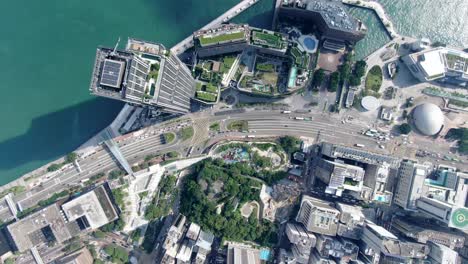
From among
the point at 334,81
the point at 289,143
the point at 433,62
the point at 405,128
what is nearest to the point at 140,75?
the point at 289,143

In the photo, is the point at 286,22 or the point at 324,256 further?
the point at 286,22

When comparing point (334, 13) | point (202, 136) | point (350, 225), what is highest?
point (334, 13)

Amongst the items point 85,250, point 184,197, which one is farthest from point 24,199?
point 184,197

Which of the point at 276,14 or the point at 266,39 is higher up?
the point at 276,14

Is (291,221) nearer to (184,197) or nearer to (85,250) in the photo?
(184,197)

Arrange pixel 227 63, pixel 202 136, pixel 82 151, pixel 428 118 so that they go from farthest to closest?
pixel 202 136 → pixel 428 118 → pixel 82 151 → pixel 227 63

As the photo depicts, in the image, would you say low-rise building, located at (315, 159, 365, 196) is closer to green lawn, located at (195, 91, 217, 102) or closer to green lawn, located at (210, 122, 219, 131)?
green lawn, located at (210, 122, 219, 131)

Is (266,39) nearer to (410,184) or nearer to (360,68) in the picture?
(360,68)
